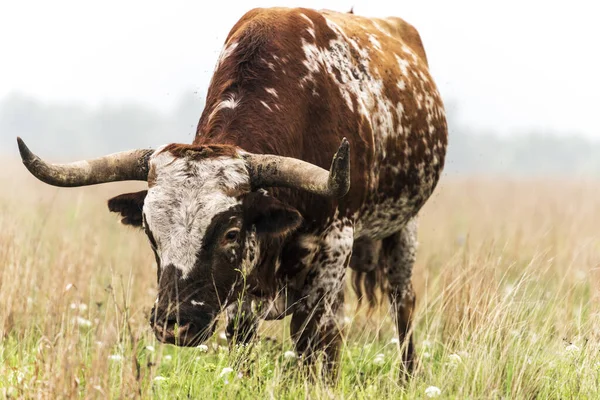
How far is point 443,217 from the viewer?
1686 centimetres

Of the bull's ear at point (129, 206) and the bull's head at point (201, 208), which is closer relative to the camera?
the bull's head at point (201, 208)

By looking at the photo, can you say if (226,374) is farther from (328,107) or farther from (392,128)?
(392,128)

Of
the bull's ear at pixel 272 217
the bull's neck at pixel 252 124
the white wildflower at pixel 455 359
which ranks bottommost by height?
the white wildflower at pixel 455 359

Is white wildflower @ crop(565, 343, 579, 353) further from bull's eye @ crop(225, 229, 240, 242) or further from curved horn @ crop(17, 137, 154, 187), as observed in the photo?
curved horn @ crop(17, 137, 154, 187)

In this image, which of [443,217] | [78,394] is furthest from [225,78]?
[443,217]

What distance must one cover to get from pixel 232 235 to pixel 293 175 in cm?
45

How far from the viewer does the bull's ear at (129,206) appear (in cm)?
472

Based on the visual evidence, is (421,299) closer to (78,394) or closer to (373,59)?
(373,59)

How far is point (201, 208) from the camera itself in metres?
4.20

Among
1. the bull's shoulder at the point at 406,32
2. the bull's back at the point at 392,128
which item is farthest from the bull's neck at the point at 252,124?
the bull's shoulder at the point at 406,32

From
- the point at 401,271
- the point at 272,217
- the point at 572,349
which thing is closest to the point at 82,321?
the point at 272,217

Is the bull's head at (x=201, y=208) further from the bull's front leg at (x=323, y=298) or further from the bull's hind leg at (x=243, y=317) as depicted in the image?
the bull's front leg at (x=323, y=298)

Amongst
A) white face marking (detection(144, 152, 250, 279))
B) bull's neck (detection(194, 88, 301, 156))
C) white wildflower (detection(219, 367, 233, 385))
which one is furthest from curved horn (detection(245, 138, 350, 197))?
white wildflower (detection(219, 367, 233, 385))

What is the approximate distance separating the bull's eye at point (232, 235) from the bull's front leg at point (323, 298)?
0.81 meters
